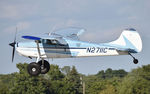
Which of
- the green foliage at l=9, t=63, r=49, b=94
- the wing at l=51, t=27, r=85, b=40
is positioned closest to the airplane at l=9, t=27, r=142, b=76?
the wing at l=51, t=27, r=85, b=40

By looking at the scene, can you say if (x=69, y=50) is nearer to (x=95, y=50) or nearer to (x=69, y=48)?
(x=69, y=48)

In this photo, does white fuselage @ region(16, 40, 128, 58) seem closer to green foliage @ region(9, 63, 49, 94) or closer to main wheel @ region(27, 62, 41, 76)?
main wheel @ region(27, 62, 41, 76)

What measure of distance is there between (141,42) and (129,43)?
2.10ft

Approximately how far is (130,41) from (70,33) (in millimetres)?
3847

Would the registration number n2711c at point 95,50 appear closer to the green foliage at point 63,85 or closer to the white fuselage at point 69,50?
the white fuselage at point 69,50

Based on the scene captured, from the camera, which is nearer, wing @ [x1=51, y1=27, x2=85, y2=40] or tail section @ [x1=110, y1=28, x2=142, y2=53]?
tail section @ [x1=110, y1=28, x2=142, y2=53]

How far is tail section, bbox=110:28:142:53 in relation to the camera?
1072 inches

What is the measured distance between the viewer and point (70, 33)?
29.6 m

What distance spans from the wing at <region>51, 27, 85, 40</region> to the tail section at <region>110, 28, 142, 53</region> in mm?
2569

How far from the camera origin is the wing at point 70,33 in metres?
29.1

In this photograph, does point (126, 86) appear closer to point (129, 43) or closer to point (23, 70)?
point (23, 70)

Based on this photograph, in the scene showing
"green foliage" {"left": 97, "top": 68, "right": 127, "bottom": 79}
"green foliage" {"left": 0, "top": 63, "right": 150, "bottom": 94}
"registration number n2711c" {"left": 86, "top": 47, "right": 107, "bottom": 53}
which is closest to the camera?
"registration number n2711c" {"left": 86, "top": 47, "right": 107, "bottom": 53}

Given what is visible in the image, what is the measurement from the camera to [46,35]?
2773 centimetres

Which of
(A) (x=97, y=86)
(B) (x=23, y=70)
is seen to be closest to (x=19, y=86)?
(B) (x=23, y=70)
